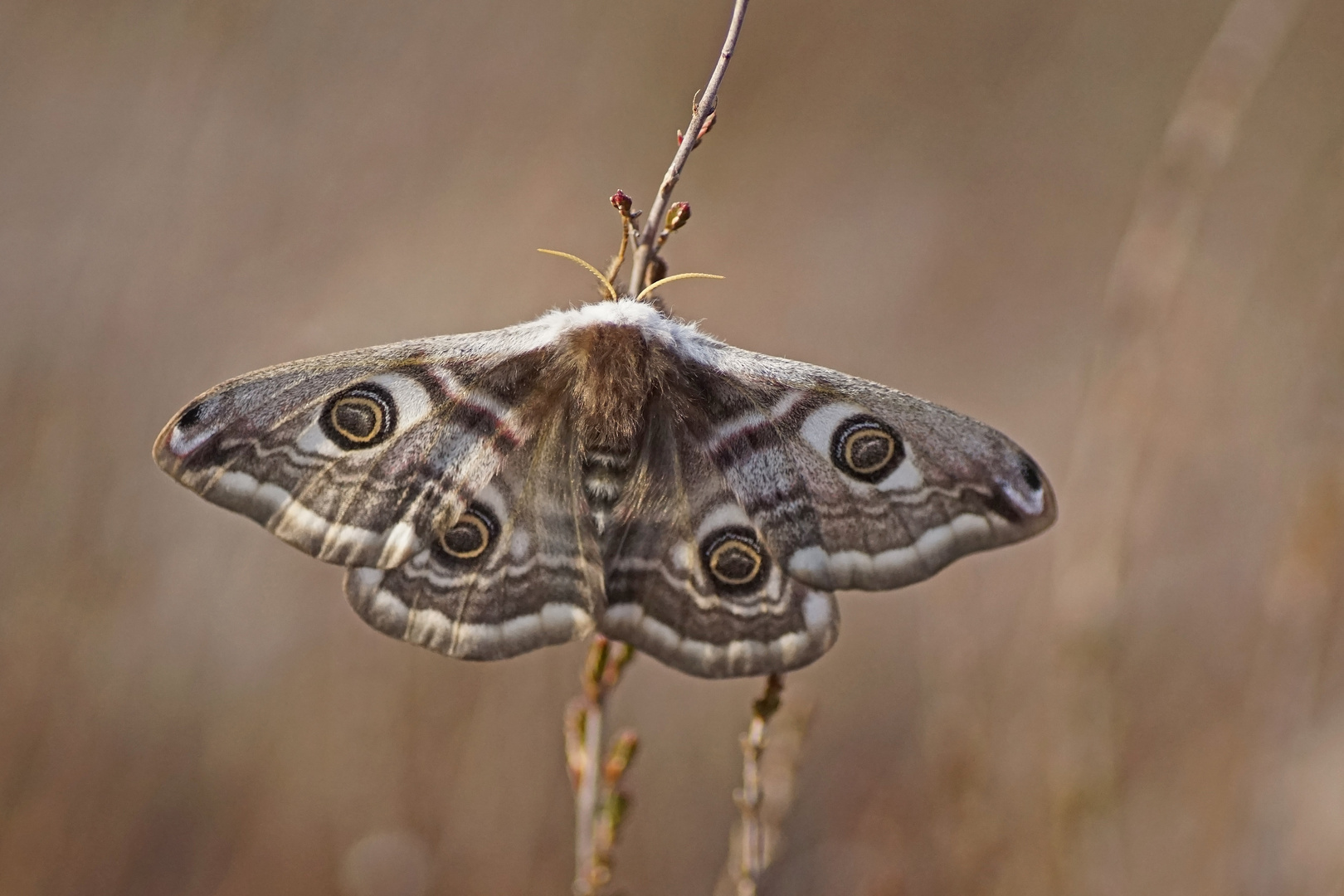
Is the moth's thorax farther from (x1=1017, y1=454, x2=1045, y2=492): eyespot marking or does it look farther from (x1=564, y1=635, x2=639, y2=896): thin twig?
(x1=1017, y1=454, x2=1045, y2=492): eyespot marking

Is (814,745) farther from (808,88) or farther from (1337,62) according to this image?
(1337,62)

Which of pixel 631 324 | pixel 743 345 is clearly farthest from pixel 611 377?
pixel 743 345

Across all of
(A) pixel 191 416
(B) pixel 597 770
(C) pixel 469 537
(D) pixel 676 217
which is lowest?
(B) pixel 597 770

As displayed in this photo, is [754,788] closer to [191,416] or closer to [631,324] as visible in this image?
[631,324]

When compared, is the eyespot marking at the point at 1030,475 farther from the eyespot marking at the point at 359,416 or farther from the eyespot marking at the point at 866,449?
the eyespot marking at the point at 359,416

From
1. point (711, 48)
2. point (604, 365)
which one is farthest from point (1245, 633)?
point (711, 48)
